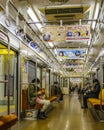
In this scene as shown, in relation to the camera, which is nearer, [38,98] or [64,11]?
[64,11]

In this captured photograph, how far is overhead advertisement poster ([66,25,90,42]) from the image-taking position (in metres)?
7.02

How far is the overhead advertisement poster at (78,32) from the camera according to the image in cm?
702

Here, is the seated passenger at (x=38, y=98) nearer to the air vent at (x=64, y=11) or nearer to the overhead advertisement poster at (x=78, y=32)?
the overhead advertisement poster at (x=78, y=32)

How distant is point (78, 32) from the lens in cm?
708

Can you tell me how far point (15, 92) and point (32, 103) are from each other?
96 cm

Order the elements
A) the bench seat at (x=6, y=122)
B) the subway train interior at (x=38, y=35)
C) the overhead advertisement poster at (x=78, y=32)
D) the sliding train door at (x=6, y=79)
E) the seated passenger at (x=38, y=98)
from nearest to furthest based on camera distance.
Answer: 1. the bench seat at (x=6, y=122)
2. the subway train interior at (x=38, y=35)
3. the overhead advertisement poster at (x=78, y=32)
4. the sliding train door at (x=6, y=79)
5. the seated passenger at (x=38, y=98)

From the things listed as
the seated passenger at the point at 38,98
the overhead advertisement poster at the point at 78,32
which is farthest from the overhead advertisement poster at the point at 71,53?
the overhead advertisement poster at the point at 78,32

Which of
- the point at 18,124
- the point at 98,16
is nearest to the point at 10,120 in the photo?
the point at 18,124

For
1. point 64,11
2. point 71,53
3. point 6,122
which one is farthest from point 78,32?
point 71,53

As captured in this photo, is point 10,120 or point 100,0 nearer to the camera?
point 10,120

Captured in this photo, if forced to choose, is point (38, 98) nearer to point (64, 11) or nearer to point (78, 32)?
point (78, 32)

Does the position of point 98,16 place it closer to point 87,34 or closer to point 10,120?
point 87,34

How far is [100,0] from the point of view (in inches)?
229

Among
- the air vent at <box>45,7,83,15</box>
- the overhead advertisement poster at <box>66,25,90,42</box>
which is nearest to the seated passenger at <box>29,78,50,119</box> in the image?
the overhead advertisement poster at <box>66,25,90,42</box>
